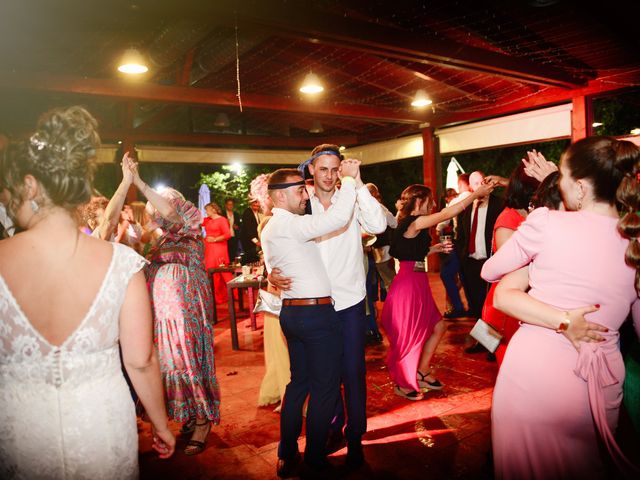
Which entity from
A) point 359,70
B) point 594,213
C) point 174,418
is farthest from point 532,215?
point 359,70

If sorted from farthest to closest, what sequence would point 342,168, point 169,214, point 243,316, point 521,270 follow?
point 243,316, point 169,214, point 342,168, point 521,270

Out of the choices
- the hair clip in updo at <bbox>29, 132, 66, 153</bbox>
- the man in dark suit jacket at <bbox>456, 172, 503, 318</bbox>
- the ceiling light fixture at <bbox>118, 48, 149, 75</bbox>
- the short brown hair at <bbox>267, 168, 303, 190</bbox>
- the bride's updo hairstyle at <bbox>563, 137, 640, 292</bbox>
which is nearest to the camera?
the hair clip in updo at <bbox>29, 132, 66, 153</bbox>

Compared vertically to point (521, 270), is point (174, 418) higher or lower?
lower

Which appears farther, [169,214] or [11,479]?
[169,214]

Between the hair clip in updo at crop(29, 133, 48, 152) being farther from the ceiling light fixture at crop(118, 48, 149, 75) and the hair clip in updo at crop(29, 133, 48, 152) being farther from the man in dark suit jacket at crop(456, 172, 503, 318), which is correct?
the ceiling light fixture at crop(118, 48, 149, 75)

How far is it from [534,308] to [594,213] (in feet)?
1.24

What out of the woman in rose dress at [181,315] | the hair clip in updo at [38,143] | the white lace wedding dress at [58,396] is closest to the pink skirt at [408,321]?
the woman in rose dress at [181,315]

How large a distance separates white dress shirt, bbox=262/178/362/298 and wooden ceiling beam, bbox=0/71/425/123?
568cm

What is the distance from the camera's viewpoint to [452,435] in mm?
3100

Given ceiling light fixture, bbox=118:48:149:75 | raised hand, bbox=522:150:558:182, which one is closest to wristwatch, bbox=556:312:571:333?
raised hand, bbox=522:150:558:182

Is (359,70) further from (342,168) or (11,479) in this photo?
(11,479)

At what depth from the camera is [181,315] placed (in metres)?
2.99

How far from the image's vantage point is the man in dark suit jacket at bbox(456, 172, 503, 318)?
186 inches

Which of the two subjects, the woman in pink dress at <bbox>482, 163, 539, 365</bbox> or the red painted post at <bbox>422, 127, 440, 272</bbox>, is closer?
the woman in pink dress at <bbox>482, 163, 539, 365</bbox>
